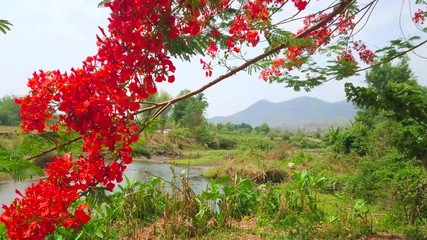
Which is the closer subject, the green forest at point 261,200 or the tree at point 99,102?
the tree at point 99,102

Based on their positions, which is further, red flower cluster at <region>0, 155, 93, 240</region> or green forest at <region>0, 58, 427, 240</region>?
green forest at <region>0, 58, 427, 240</region>

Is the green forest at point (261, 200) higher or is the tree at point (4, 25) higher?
the tree at point (4, 25)

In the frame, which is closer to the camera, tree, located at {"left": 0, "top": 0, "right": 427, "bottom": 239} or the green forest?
tree, located at {"left": 0, "top": 0, "right": 427, "bottom": 239}

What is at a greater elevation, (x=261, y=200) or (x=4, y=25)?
(x=4, y=25)

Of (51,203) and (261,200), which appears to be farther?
(261,200)

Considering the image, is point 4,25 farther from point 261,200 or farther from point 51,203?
point 261,200

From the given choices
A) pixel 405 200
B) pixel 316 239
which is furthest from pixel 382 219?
pixel 316 239

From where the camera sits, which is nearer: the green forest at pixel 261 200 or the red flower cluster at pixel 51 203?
the red flower cluster at pixel 51 203

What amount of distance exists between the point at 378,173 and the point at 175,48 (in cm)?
638

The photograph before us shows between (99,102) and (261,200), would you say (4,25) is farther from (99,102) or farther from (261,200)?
(261,200)

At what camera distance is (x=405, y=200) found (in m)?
5.17

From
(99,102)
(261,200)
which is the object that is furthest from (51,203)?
(261,200)

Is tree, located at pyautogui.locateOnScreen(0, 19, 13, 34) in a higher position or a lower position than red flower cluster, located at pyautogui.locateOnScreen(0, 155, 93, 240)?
higher

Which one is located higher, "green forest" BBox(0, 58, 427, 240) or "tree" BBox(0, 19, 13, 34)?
"tree" BBox(0, 19, 13, 34)
